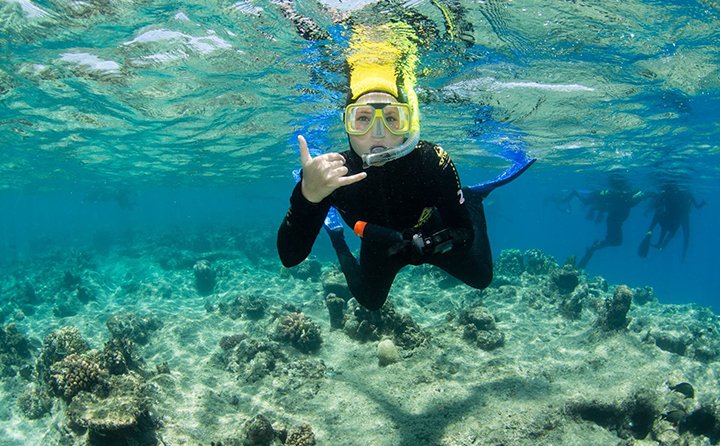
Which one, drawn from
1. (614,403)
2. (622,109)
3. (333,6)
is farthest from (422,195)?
(622,109)

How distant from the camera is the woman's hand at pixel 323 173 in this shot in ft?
11.2

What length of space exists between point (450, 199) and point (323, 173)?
187 cm

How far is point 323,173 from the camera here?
11.2 ft

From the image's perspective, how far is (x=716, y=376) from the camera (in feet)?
30.6

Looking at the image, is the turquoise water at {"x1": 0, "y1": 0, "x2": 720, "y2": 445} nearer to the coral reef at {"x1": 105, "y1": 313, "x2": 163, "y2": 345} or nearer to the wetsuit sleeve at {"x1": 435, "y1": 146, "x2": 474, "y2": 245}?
the coral reef at {"x1": 105, "y1": 313, "x2": 163, "y2": 345}

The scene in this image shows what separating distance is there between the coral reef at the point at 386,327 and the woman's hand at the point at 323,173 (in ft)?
18.7

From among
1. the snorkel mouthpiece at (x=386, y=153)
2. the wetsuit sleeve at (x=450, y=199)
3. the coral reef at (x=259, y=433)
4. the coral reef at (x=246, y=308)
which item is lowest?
the coral reef at (x=246, y=308)

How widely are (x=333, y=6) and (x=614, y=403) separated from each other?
8.95 meters

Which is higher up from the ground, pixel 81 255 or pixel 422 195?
pixel 422 195

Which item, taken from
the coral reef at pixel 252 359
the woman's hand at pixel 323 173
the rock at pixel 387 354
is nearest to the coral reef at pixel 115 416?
the coral reef at pixel 252 359

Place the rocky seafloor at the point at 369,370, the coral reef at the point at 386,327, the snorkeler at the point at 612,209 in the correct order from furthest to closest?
the snorkeler at the point at 612,209 < the coral reef at the point at 386,327 < the rocky seafloor at the point at 369,370

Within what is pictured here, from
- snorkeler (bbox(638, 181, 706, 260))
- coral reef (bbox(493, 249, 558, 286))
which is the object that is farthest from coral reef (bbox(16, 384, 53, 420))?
snorkeler (bbox(638, 181, 706, 260))

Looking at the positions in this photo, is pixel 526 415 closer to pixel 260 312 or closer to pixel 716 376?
pixel 716 376

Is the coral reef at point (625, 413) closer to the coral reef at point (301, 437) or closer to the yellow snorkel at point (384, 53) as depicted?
the coral reef at point (301, 437)
